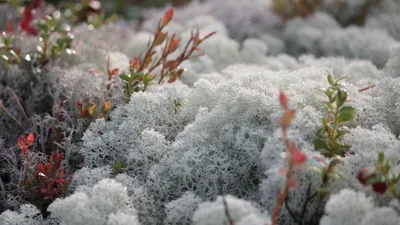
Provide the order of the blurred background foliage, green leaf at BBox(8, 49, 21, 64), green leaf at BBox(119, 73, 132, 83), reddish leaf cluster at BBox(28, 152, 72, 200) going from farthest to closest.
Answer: the blurred background foliage, green leaf at BBox(8, 49, 21, 64), green leaf at BBox(119, 73, 132, 83), reddish leaf cluster at BBox(28, 152, 72, 200)

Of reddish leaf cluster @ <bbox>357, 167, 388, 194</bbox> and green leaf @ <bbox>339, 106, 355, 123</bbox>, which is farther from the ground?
green leaf @ <bbox>339, 106, 355, 123</bbox>

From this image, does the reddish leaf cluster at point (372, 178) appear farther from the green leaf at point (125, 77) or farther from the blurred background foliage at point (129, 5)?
the blurred background foliage at point (129, 5)

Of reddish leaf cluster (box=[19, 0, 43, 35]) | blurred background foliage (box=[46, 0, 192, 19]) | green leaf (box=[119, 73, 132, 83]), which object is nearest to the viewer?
green leaf (box=[119, 73, 132, 83])

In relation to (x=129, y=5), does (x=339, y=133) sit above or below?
below

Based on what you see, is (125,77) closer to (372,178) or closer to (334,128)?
(334,128)

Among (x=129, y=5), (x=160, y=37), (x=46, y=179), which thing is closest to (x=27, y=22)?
(x=160, y=37)

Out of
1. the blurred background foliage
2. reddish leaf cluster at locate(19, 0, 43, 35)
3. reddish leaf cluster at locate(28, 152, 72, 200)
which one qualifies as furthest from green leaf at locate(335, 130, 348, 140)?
the blurred background foliage

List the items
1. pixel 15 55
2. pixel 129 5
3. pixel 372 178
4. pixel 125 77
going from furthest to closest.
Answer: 1. pixel 129 5
2. pixel 15 55
3. pixel 125 77
4. pixel 372 178

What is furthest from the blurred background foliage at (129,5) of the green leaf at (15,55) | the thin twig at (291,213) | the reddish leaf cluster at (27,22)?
the thin twig at (291,213)

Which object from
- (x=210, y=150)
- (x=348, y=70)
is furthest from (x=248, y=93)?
(x=348, y=70)

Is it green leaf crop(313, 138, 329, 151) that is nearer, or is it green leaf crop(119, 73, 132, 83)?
green leaf crop(313, 138, 329, 151)

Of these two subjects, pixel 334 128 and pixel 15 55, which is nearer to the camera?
pixel 334 128

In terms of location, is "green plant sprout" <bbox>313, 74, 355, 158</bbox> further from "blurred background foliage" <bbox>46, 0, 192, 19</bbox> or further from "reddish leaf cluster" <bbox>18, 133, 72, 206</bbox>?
"blurred background foliage" <bbox>46, 0, 192, 19</bbox>
